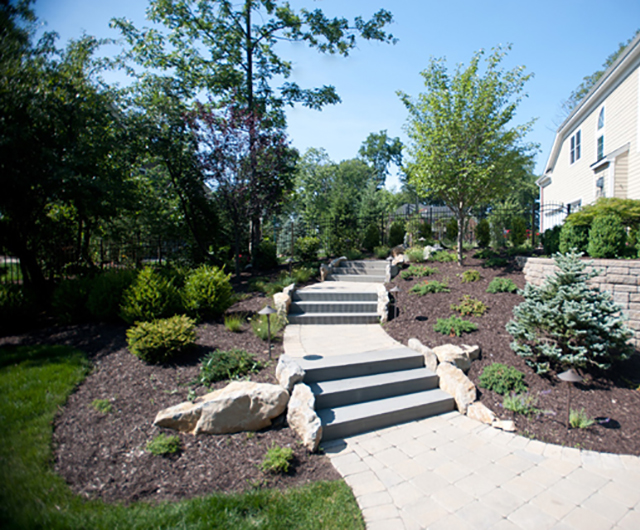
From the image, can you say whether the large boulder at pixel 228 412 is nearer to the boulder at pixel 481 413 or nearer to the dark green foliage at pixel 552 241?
the boulder at pixel 481 413

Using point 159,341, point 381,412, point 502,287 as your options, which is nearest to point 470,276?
point 502,287

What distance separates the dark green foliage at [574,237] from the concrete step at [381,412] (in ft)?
18.9

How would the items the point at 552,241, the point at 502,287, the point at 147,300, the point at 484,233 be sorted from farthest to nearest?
the point at 484,233, the point at 552,241, the point at 502,287, the point at 147,300

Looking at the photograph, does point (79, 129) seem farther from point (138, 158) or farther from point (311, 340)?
point (311, 340)

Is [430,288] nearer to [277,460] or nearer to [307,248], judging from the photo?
[307,248]

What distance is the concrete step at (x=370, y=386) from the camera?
4.43m

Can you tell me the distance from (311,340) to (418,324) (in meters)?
2.18

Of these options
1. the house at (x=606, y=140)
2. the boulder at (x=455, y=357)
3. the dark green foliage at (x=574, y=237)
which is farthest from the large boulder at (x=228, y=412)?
the house at (x=606, y=140)

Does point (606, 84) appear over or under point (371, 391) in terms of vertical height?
over

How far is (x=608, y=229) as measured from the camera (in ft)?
23.3

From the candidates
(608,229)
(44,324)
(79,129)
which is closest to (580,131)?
(608,229)

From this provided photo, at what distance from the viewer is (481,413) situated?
4.46 m

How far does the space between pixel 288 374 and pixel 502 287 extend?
5666 mm

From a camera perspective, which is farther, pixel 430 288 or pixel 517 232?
pixel 517 232
